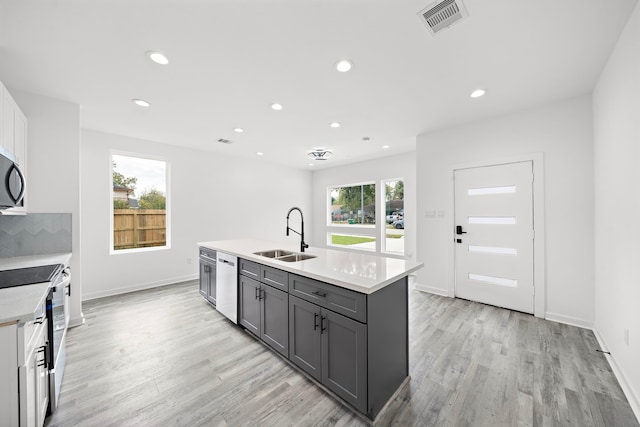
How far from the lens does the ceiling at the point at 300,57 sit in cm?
165

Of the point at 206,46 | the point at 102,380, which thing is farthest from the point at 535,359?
the point at 206,46

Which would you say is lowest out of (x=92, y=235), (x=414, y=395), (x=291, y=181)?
(x=414, y=395)

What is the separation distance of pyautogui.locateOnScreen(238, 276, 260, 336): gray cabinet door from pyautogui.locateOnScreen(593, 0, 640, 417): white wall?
2869 mm

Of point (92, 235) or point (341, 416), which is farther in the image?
Result: point (92, 235)

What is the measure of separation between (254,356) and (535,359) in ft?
8.44

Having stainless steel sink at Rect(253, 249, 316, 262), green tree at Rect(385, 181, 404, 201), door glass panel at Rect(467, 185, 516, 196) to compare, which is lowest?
stainless steel sink at Rect(253, 249, 316, 262)

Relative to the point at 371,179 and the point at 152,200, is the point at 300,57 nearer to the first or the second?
the point at 152,200

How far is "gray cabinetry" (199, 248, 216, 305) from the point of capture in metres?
3.33

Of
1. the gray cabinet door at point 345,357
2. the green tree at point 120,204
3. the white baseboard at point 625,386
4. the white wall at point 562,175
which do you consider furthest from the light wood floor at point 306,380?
the green tree at point 120,204

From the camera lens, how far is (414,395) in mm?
1836

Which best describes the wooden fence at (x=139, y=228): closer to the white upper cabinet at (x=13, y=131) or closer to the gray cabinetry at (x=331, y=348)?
the white upper cabinet at (x=13, y=131)

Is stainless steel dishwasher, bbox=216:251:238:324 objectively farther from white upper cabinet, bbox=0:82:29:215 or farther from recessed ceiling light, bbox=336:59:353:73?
recessed ceiling light, bbox=336:59:353:73

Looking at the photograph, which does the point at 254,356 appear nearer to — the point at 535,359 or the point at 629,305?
the point at 535,359

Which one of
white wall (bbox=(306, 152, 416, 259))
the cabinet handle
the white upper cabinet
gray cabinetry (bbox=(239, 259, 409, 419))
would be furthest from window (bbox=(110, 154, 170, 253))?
white wall (bbox=(306, 152, 416, 259))
